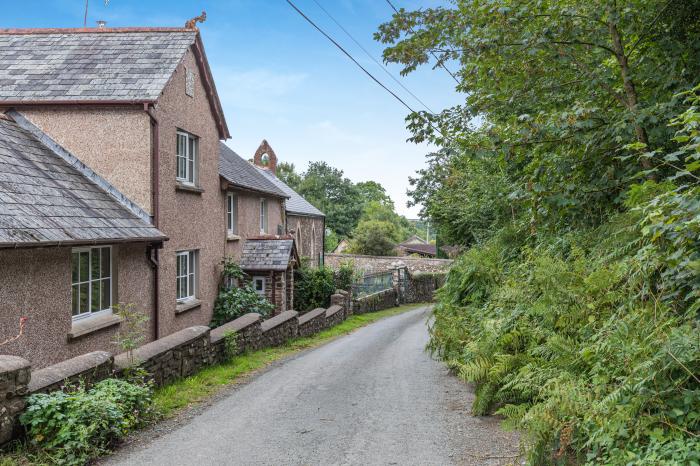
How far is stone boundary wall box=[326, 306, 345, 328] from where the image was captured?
2011 cm

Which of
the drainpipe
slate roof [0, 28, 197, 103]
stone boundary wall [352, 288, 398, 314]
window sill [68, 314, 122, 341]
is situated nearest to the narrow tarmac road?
window sill [68, 314, 122, 341]

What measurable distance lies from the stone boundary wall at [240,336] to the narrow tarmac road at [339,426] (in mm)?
1131

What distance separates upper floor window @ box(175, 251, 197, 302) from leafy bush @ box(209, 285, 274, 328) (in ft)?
4.72

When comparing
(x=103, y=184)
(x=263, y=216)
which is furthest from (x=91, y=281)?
(x=263, y=216)

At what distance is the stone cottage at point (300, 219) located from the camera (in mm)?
30891

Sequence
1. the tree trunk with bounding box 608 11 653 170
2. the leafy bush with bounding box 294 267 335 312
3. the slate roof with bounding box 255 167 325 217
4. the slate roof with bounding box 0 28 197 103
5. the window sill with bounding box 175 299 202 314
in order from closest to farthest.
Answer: the tree trunk with bounding box 608 11 653 170, the slate roof with bounding box 0 28 197 103, the window sill with bounding box 175 299 202 314, the leafy bush with bounding box 294 267 335 312, the slate roof with bounding box 255 167 325 217

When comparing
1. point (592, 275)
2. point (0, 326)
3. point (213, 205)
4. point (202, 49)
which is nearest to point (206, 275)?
point (213, 205)

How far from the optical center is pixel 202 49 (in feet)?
48.1

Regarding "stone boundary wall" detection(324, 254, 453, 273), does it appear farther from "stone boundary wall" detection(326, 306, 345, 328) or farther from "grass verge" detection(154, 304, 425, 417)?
"grass verge" detection(154, 304, 425, 417)

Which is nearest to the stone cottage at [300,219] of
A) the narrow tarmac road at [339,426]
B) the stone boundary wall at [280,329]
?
the stone boundary wall at [280,329]

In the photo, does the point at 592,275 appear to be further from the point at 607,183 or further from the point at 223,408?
the point at 223,408

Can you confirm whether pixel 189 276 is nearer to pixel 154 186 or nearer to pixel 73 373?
pixel 154 186

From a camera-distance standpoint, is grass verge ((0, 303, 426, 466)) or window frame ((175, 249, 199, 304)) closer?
grass verge ((0, 303, 426, 466))

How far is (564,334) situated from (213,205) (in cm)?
1249
